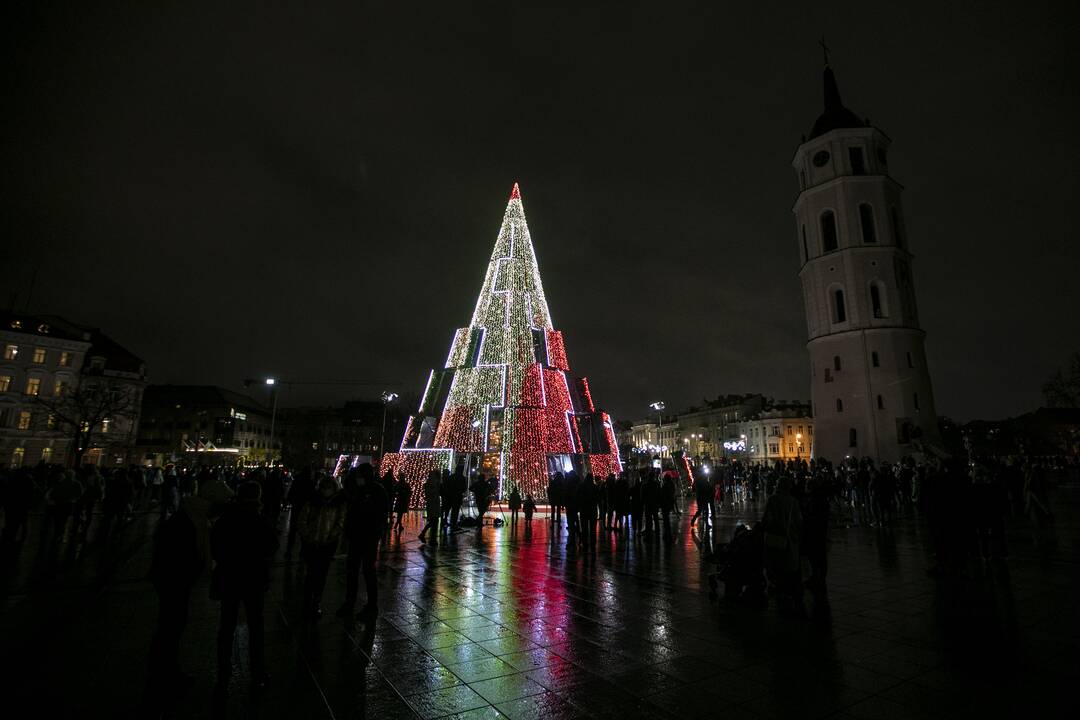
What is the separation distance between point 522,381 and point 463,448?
3.56m

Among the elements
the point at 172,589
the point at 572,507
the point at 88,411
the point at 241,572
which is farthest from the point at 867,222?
the point at 88,411

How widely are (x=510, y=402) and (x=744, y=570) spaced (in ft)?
49.1

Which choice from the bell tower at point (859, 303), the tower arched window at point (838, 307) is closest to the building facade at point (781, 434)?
the bell tower at point (859, 303)

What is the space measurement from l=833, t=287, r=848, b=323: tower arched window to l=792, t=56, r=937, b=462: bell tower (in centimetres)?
8

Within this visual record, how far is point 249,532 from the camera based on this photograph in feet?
15.5

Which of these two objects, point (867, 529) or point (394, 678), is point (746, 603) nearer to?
point (394, 678)

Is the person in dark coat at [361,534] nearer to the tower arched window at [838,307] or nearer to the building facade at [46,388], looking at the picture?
the tower arched window at [838,307]

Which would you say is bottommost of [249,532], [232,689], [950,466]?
[232,689]

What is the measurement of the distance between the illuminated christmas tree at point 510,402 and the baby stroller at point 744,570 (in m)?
13.1

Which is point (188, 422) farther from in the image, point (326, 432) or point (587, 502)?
point (587, 502)

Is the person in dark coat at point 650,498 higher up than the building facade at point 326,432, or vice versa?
the building facade at point 326,432

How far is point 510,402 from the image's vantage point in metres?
21.8

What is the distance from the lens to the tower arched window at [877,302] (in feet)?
139

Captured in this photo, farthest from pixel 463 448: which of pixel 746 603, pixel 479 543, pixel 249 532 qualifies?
pixel 249 532
